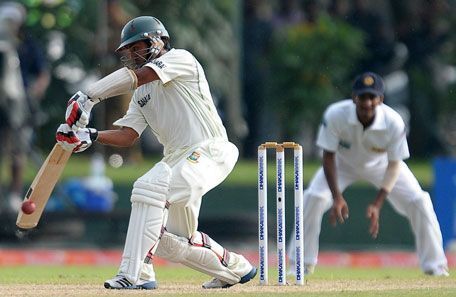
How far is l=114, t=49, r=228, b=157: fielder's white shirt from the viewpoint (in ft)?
26.5

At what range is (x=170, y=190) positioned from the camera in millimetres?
7895

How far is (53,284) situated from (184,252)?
926 mm

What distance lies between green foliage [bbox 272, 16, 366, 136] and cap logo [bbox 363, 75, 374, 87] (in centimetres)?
1144

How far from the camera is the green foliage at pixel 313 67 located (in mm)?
21438

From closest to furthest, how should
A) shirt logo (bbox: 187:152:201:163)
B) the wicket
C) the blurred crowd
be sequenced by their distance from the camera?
1. shirt logo (bbox: 187:152:201:163)
2. the wicket
3. the blurred crowd

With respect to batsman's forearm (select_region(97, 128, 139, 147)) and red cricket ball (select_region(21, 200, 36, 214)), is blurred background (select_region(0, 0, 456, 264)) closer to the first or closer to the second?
batsman's forearm (select_region(97, 128, 139, 147))

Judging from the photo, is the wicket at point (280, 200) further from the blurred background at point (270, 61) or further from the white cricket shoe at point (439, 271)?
the blurred background at point (270, 61)

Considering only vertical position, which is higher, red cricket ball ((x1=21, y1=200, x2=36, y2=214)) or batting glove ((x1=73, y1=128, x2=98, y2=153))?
batting glove ((x1=73, y1=128, x2=98, y2=153))

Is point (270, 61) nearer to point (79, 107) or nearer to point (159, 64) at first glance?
point (159, 64)

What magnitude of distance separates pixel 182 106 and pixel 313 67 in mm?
13845

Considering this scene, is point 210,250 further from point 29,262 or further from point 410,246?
point 410,246

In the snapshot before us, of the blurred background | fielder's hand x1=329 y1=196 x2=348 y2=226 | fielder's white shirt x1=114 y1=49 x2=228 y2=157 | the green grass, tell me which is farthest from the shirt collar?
the blurred background

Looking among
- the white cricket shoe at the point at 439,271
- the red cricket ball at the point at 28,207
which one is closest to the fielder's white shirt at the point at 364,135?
the white cricket shoe at the point at 439,271

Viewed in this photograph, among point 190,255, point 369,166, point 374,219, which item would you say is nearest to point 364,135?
point 369,166
